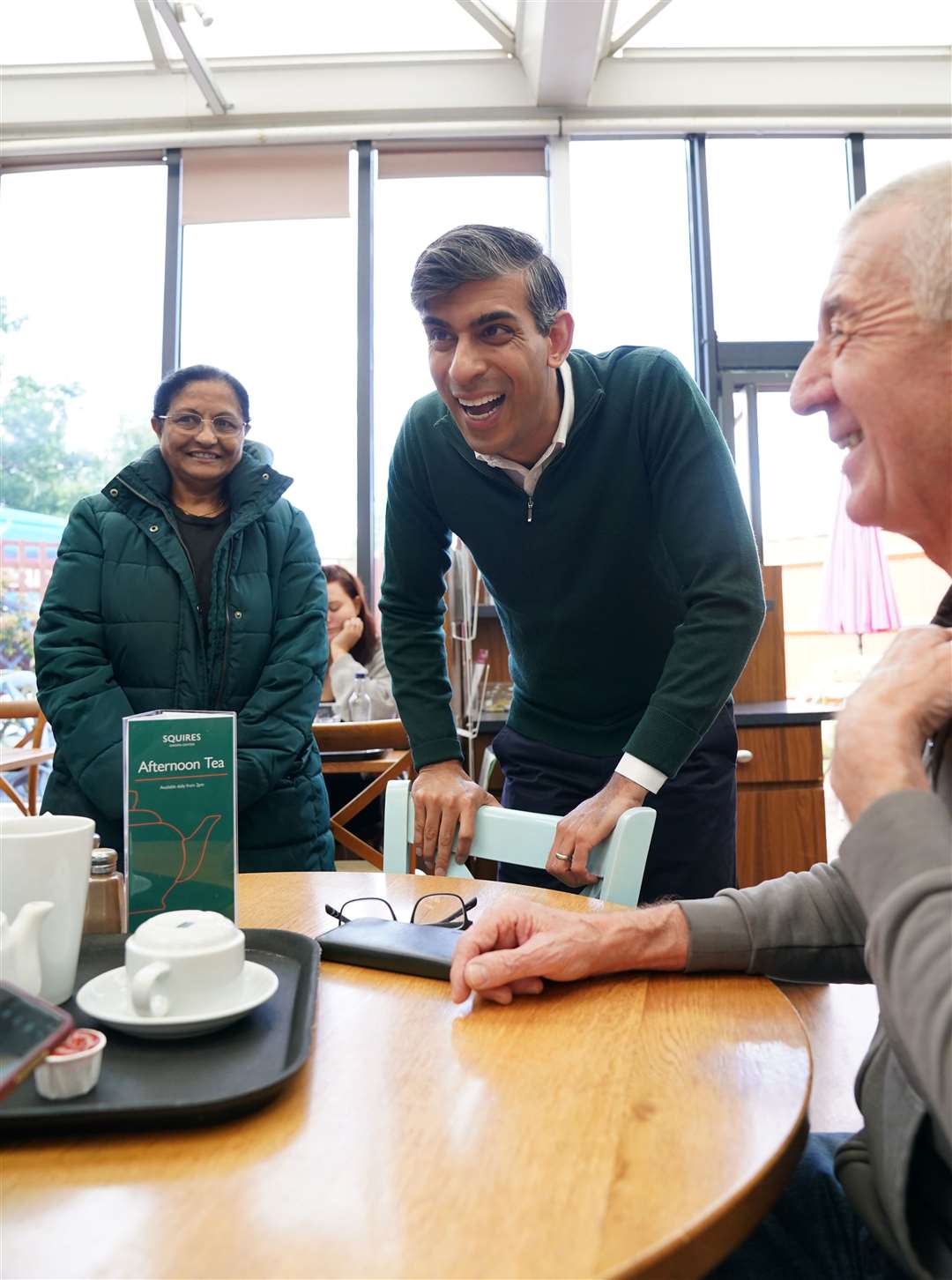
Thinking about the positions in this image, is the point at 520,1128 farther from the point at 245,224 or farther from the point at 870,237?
the point at 245,224

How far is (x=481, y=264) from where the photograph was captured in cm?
157

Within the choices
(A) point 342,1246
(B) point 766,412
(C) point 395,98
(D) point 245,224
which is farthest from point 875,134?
(A) point 342,1246

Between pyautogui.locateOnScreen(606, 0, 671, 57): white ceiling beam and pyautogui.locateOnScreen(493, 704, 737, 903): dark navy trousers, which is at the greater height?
pyautogui.locateOnScreen(606, 0, 671, 57): white ceiling beam

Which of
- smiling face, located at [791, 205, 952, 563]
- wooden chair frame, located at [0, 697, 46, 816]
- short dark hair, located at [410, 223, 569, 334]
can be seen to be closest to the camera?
smiling face, located at [791, 205, 952, 563]

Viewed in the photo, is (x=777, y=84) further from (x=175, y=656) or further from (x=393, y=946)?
(x=393, y=946)

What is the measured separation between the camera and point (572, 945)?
92cm

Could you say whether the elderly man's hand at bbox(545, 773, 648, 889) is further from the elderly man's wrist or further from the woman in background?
the woman in background

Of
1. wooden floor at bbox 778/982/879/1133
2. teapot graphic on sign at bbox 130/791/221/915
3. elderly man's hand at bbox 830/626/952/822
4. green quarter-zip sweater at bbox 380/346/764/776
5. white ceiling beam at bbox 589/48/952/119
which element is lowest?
wooden floor at bbox 778/982/879/1133

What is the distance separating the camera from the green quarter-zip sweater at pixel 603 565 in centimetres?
160

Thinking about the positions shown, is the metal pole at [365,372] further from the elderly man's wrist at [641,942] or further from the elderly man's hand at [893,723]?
the elderly man's hand at [893,723]

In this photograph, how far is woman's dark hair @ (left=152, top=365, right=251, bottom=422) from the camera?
240 centimetres

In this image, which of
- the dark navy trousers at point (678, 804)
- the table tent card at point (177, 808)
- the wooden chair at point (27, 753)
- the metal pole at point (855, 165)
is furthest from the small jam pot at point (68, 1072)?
the metal pole at point (855, 165)

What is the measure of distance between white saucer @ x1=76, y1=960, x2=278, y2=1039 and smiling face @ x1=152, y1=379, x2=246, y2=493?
5.56ft

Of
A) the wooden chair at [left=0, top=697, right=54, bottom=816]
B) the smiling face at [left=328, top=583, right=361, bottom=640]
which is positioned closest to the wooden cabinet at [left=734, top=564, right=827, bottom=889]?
the smiling face at [left=328, top=583, right=361, bottom=640]
